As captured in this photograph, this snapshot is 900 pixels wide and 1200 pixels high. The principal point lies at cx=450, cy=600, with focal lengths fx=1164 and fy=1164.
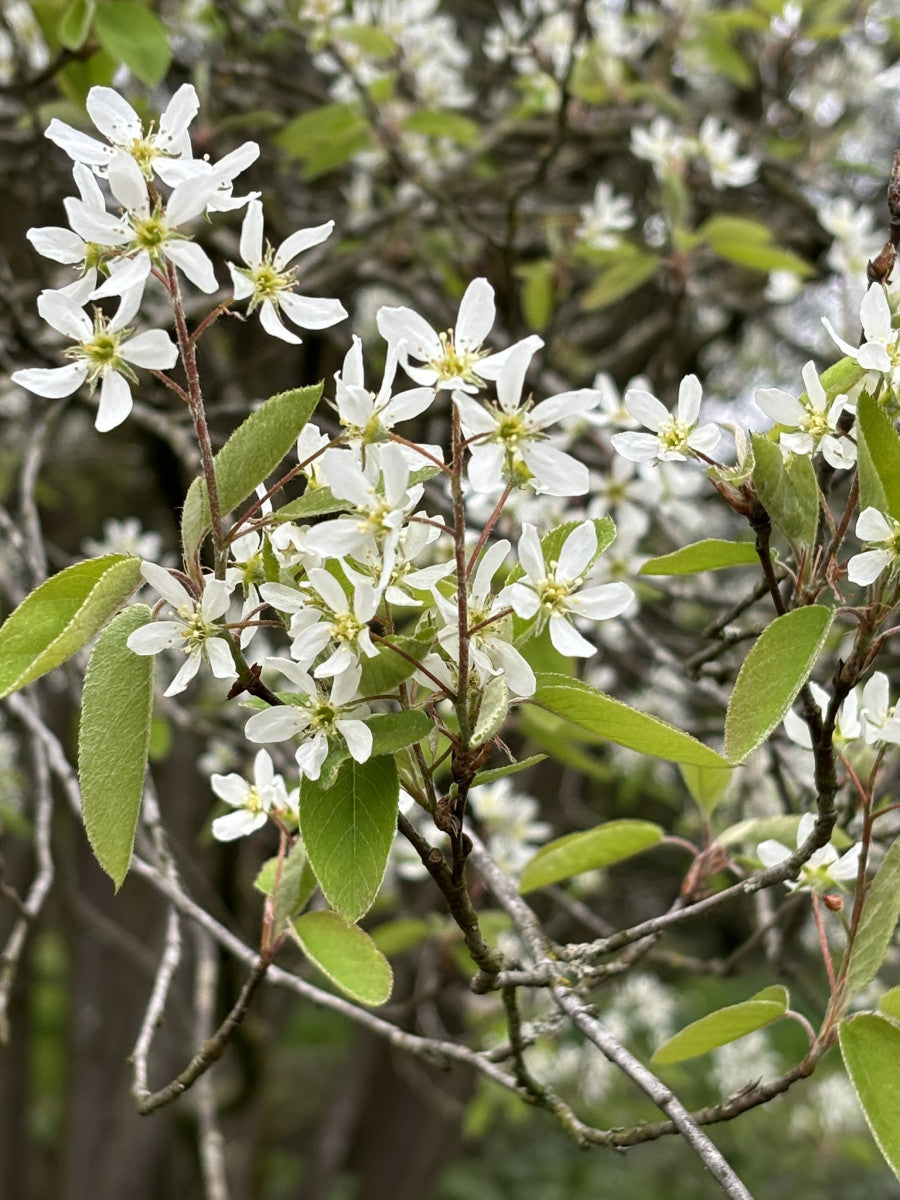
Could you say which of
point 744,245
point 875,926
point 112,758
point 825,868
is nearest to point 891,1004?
point 875,926

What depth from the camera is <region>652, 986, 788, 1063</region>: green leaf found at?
3.66ft

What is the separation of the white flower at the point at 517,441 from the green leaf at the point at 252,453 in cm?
14

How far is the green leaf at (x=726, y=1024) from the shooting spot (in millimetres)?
1116

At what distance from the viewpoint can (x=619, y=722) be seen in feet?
3.17

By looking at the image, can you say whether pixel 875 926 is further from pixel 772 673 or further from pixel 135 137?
pixel 135 137

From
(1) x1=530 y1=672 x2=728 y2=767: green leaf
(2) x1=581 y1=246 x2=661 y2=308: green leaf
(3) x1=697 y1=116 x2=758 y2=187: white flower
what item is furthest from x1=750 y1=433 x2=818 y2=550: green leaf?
(3) x1=697 y1=116 x2=758 y2=187: white flower

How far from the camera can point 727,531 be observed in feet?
13.1

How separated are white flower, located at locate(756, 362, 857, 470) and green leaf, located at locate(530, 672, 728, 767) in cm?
28

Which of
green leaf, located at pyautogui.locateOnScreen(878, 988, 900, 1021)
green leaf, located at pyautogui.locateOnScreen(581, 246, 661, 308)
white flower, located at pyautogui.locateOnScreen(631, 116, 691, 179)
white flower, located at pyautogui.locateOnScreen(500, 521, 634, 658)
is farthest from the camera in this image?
white flower, located at pyautogui.locateOnScreen(631, 116, 691, 179)

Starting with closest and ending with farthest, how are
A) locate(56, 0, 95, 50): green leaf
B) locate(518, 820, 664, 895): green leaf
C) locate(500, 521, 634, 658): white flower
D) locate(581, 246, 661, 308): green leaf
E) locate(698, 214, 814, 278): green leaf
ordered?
locate(500, 521, 634, 658): white flower < locate(518, 820, 664, 895): green leaf < locate(56, 0, 95, 50): green leaf < locate(698, 214, 814, 278): green leaf < locate(581, 246, 661, 308): green leaf

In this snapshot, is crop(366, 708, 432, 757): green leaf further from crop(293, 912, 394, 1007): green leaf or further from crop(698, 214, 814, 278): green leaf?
crop(698, 214, 814, 278): green leaf

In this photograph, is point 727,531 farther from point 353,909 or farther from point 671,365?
point 353,909

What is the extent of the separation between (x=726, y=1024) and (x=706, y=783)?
41cm

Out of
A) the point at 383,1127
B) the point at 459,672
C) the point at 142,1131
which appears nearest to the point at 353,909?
the point at 459,672
